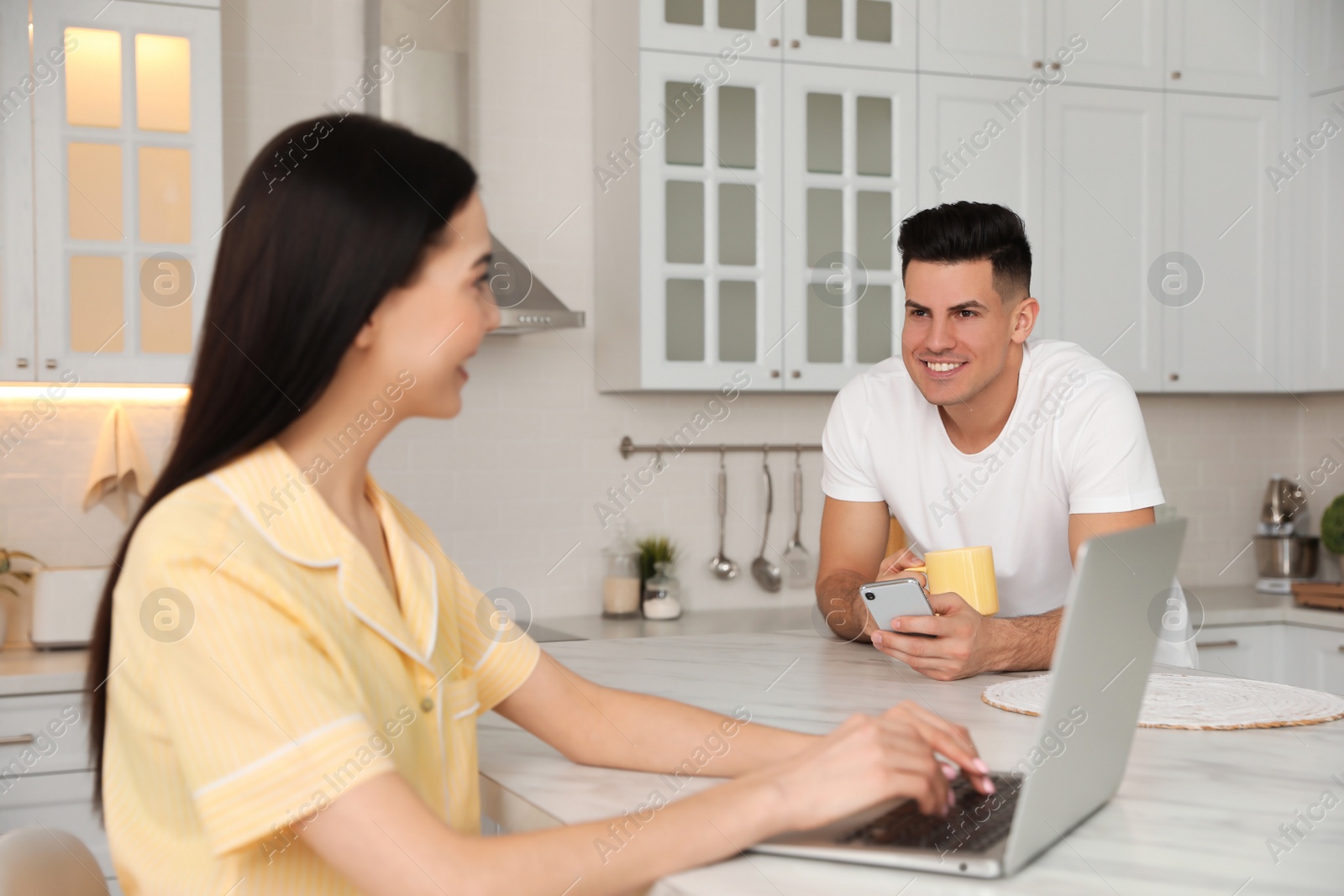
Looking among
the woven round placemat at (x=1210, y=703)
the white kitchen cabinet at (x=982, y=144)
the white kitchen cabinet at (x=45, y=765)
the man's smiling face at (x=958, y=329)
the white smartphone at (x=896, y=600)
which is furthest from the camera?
the white kitchen cabinet at (x=982, y=144)

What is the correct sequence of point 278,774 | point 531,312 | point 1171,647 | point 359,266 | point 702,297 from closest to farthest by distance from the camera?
point 278,774 → point 359,266 → point 1171,647 → point 531,312 → point 702,297

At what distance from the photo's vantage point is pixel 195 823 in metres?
0.90

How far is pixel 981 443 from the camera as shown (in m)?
2.16

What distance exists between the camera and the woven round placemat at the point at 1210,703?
131cm

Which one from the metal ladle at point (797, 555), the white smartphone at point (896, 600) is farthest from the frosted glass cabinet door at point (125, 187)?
the white smartphone at point (896, 600)

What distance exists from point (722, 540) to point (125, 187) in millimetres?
1810

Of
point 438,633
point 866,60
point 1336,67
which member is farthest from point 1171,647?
point 1336,67

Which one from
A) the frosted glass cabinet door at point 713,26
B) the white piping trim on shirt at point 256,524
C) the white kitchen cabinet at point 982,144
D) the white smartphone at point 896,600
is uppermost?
the frosted glass cabinet door at point 713,26

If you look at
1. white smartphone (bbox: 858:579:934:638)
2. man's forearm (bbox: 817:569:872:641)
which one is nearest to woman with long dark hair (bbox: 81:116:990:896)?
white smartphone (bbox: 858:579:934:638)

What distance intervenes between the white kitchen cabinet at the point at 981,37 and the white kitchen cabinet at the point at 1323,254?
941 mm

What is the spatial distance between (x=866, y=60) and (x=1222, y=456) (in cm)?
189

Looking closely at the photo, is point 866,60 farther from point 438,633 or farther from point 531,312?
point 438,633

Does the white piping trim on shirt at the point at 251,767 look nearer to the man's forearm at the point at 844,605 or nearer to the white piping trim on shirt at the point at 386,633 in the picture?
the white piping trim on shirt at the point at 386,633

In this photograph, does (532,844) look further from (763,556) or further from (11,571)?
(763,556)
